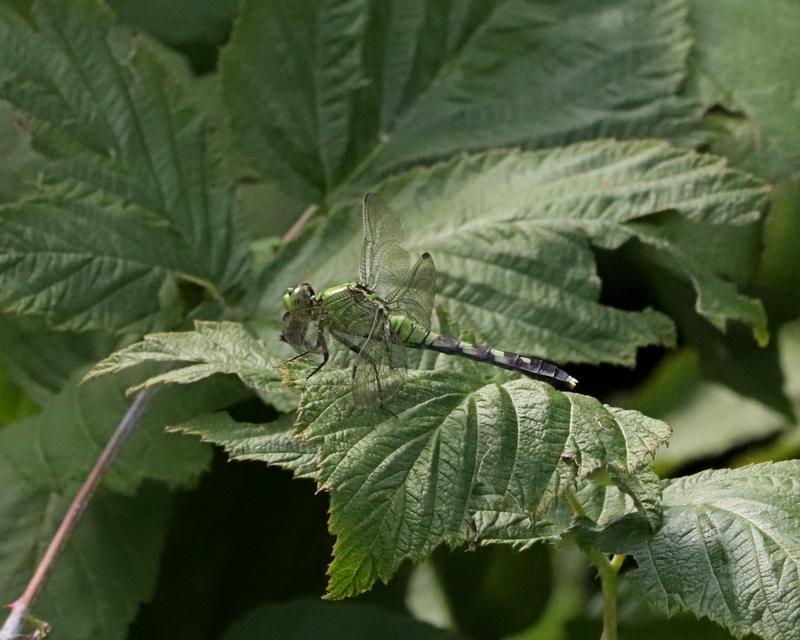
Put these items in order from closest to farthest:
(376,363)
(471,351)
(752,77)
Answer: (376,363) < (471,351) < (752,77)

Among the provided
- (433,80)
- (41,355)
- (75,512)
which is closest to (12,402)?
(41,355)

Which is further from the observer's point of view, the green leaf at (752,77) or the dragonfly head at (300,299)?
the green leaf at (752,77)

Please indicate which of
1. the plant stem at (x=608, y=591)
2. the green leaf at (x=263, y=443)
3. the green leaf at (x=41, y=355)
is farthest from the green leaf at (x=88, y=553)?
the plant stem at (x=608, y=591)

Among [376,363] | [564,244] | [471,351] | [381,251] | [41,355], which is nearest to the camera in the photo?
[376,363]

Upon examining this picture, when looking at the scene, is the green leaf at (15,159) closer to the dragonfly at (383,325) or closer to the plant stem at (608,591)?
the dragonfly at (383,325)

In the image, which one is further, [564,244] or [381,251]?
[564,244]

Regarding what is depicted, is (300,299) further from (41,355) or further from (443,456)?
(41,355)

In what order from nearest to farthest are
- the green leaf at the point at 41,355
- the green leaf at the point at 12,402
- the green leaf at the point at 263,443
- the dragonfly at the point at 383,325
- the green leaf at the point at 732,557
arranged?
the green leaf at the point at 732,557 → the green leaf at the point at 263,443 → the dragonfly at the point at 383,325 → the green leaf at the point at 41,355 → the green leaf at the point at 12,402

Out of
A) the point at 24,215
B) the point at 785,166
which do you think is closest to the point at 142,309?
the point at 24,215
